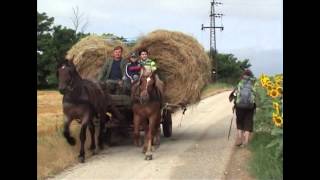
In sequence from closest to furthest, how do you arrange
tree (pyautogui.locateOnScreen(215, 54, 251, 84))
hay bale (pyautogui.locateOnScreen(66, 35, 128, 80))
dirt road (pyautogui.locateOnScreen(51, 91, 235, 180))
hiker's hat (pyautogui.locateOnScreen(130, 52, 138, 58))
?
dirt road (pyautogui.locateOnScreen(51, 91, 235, 180)), hiker's hat (pyautogui.locateOnScreen(130, 52, 138, 58)), hay bale (pyautogui.locateOnScreen(66, 35, 128, 80)), tree (pyautogui.locateOnScreen(215, 54, 251, 84))

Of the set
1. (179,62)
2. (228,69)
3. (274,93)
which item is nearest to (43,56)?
(228,69)

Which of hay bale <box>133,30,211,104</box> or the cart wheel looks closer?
hay bale <box>133,30,211,104</box>

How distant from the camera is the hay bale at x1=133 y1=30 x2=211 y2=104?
14523 millimetres

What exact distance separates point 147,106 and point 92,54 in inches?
108

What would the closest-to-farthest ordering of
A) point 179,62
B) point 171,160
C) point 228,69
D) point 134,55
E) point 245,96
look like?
point 171,160 → point 245,96 → point 134,55 → point 179,62 → point 228,69

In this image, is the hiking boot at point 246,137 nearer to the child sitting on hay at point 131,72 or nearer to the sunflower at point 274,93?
the child sitting on hay at point 131,72

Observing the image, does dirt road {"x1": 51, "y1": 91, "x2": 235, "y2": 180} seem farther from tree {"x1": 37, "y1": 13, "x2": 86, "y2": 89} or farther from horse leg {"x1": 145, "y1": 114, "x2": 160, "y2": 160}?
tree {"x1": 37, "y1": 13, "x2": 86, "y2": 89}

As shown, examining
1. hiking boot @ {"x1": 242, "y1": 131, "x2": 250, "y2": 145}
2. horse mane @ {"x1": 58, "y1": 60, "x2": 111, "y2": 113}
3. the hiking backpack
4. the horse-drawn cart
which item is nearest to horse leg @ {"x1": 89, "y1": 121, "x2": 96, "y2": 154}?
horse mane @ {"x1": 58, "y1": 60, "x2": 111, "y2": 113}

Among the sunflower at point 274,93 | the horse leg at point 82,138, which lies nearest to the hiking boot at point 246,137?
the sunflower at point 274,93

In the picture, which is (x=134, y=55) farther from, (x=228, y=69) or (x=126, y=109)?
(x=228, y=69)

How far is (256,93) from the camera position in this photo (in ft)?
46.9

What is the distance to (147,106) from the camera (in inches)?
509
